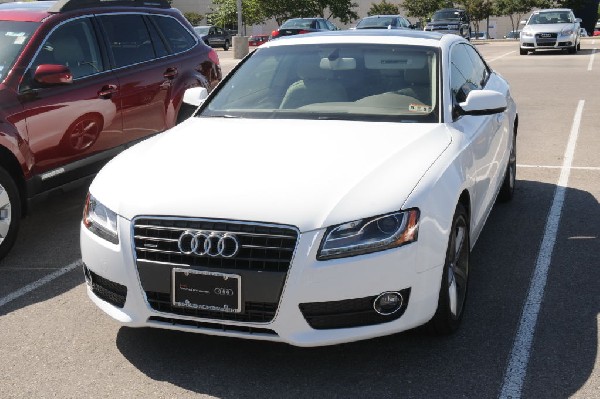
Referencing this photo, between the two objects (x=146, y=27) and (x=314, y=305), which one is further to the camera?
(x=146, y=27)

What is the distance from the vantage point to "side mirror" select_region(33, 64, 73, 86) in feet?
19.4

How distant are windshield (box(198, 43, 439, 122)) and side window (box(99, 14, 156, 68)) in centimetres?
200

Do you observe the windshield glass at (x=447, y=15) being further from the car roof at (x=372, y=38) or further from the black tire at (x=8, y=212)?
the black tire at (x=8, y=212)

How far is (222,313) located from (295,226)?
0.54 meters

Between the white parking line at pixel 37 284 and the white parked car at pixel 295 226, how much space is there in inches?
43.7

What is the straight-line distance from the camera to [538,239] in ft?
19.5

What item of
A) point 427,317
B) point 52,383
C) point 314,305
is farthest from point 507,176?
point 52,383

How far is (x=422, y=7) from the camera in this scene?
252 feet

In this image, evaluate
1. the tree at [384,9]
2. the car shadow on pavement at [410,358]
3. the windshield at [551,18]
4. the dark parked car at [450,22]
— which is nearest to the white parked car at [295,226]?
the car shadow on pavement at [410,358]

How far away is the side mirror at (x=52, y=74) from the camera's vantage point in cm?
591

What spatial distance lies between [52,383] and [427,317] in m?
1.82

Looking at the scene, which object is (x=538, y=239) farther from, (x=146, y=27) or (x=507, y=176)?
(x=146, y=27)

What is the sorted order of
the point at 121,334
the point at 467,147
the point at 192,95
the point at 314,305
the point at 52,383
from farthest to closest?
the point at 192,95 < the point at 467,147 < the point at 121,334 < the point at 52,383 < the point at 314,305

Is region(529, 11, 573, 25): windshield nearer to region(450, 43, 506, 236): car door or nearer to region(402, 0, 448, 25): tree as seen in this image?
region(450, 43, 506, 236): car door
